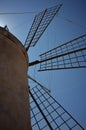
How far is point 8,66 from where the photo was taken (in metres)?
2.83

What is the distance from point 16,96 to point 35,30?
6539 mm

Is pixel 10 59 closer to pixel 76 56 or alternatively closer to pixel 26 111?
pixel 26 111

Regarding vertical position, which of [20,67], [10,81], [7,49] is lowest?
[10,81]

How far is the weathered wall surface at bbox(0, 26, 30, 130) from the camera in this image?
2.17 m

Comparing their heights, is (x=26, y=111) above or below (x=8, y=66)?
below

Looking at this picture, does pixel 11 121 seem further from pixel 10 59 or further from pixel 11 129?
pixel 10 59

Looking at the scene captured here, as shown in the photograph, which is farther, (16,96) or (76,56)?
(76,56)

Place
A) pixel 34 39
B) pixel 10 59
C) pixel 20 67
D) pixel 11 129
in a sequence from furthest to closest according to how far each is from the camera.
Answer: pixel 34 39, pixel 20 67, pixel 10 59, pixel 11 129

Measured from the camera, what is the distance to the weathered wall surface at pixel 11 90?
7.12 ft

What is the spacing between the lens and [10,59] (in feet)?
9.92

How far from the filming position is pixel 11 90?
252cm

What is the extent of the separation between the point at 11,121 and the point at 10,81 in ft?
2.20

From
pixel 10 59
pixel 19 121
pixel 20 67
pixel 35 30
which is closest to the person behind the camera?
pixel 19 121

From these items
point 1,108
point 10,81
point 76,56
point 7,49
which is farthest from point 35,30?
point 1,108
